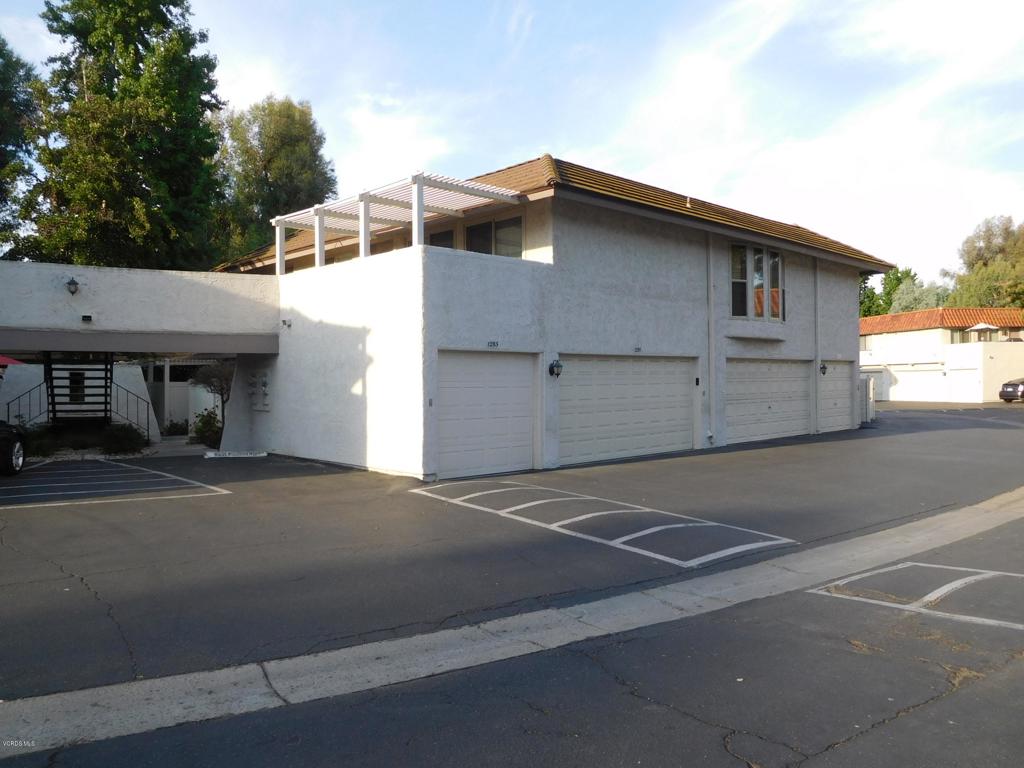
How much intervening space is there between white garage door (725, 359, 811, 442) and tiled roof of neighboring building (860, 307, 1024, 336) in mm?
30181

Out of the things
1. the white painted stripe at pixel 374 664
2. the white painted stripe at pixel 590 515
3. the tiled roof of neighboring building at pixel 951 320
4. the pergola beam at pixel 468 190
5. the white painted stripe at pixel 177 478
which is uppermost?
the tiled roof of neighboring building at pixel 951 320

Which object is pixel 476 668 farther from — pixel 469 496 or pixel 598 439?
pixel 598 439

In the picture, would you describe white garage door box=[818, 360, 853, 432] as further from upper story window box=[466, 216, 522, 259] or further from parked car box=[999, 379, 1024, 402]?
parked car box=[999, 379, 1024, 402]

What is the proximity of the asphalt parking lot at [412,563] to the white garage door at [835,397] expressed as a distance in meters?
9.43

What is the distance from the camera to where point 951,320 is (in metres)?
48.3

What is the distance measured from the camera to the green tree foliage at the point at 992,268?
198ft

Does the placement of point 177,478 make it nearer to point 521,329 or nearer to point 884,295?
point 521,329

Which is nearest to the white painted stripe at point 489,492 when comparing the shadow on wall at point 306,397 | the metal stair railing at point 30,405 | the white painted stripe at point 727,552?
the shadow on wall at point 306,397

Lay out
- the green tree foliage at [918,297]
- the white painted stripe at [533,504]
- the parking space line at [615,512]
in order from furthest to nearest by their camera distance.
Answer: the green tree foliage at [918,297]
the white painted stripe at [533,504]
the parking space line at [615,512]

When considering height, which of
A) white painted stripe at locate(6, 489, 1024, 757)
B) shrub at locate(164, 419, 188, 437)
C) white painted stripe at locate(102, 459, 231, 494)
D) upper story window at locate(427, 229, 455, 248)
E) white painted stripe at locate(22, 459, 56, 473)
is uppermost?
upper story window at locate(427, 229, 455, 248)

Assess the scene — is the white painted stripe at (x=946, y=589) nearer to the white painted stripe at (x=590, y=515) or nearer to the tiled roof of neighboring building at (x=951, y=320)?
the white painted stripe at (x=590, y=515)

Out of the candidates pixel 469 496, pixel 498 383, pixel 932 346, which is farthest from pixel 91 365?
pixel 932 346

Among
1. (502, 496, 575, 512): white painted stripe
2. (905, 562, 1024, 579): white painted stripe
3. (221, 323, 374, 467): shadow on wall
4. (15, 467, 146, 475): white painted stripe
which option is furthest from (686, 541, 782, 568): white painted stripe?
(15, 467, 146, 475): white painted stripe

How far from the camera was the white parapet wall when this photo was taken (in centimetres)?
1559
